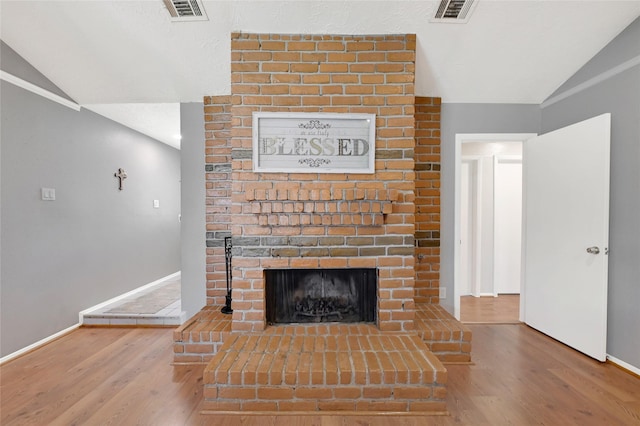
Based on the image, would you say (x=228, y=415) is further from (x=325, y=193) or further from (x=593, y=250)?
(x=593, y=250)

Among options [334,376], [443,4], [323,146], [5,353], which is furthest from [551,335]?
[5,353]

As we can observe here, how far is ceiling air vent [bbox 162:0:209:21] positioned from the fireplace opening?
1860 mm

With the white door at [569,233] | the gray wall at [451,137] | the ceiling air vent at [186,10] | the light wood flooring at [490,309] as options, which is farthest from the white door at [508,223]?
the ceiling air vent at [186,10]

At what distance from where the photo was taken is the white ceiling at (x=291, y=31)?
1.88 m

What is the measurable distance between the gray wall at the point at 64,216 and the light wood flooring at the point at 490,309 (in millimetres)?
3911

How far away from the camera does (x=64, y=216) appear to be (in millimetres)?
2662

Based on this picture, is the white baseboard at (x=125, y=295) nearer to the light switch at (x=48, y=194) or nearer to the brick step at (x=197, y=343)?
the light switch at (x=48, y=194)

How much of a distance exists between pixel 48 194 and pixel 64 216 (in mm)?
261

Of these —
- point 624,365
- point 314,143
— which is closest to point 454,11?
point 314,143

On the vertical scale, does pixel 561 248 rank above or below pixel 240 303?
above

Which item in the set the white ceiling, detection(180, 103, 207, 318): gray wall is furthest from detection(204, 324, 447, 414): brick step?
the white ceiling

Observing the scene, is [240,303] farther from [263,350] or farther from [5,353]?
[5,353]

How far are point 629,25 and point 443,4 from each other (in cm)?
145

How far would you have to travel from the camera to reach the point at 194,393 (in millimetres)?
1787
